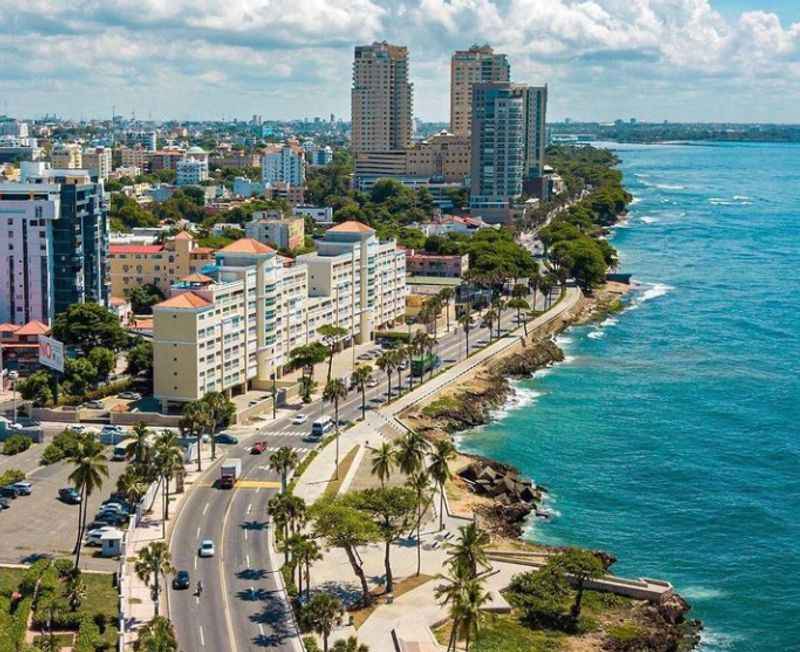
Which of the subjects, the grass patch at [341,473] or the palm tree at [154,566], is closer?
the palm tree at [154,566]

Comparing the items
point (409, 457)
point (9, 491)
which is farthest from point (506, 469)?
point (9, 491)

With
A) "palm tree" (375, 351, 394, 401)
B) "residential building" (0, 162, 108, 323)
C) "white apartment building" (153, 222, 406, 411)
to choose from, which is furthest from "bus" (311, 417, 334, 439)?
"residential building" (0, 162, 108, 323)

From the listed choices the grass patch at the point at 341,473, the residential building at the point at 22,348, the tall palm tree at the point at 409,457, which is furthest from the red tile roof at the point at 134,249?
the tall palm tree at the point at 409,457

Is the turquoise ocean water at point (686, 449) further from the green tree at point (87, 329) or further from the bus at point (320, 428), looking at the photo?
the green tree at point (87, 329)

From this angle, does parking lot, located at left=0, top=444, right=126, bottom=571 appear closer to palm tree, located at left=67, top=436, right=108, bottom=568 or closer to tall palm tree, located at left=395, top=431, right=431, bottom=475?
palm tree, located at left=67, top=436, right=108, bottom=568

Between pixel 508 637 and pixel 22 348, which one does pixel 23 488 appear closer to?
pixel 22 348

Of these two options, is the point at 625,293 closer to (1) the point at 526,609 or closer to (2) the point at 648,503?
(2) the point at 648,503
